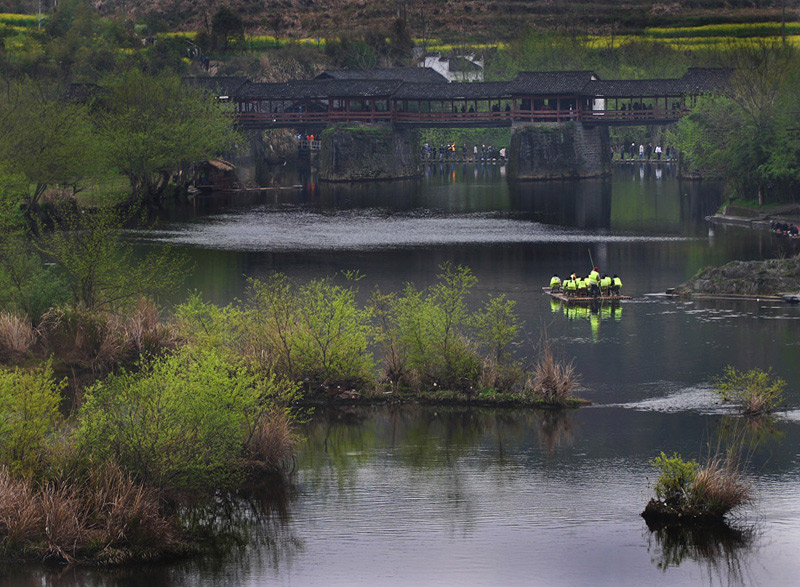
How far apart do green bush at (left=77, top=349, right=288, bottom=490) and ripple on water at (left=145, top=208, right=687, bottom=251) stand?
45205mm

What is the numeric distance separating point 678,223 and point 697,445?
56.4 metres

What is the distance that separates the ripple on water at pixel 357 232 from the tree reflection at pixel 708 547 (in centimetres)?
4905

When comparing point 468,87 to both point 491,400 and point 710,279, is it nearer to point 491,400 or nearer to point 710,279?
point 710,279

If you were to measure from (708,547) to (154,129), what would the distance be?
3140 inches

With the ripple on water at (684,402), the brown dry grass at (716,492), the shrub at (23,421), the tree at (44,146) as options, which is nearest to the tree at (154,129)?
the tree at (44,146)

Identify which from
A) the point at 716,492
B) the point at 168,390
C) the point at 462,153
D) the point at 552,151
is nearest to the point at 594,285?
the point at 716,492

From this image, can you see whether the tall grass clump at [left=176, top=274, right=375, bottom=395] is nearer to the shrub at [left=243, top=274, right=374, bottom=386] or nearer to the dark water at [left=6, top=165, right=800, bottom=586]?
the shrub at [left=243, top=274, right=374, bottom=386]

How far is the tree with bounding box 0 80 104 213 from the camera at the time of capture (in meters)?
81.1

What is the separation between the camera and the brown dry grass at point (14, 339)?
4306 cm

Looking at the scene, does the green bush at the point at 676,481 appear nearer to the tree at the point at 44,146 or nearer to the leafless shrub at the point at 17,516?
the leafless shrub at the point at 17,516

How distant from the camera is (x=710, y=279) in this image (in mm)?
57875

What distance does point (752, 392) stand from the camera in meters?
37.4

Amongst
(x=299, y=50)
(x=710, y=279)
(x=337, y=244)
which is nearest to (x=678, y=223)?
(x=337, y=244)

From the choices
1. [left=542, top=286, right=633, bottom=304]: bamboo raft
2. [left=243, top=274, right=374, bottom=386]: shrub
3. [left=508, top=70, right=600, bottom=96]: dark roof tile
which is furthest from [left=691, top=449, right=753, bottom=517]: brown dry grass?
[left=508, top=70, right=600, bottom=96]: dark roof tile
